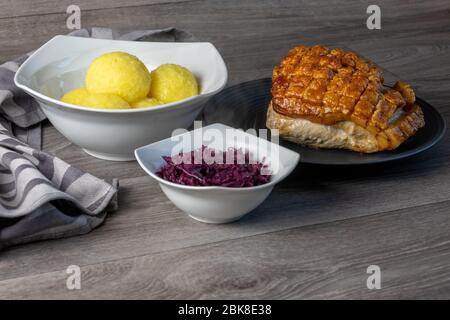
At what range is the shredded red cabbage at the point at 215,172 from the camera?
1.41 m

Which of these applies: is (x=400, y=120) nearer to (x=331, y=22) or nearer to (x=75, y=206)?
(x=75, y=206)

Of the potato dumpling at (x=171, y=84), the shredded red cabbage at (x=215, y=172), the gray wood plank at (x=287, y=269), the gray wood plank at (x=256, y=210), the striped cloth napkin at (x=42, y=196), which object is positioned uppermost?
the potato dumpling at (x=171, y=84)

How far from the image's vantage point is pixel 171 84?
1.70 m

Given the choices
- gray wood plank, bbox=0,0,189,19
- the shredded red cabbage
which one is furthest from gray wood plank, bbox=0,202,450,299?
gray wood plank, bbox=0,0,189,19

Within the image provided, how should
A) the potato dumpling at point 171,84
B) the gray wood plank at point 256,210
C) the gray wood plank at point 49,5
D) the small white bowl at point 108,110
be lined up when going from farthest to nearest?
1. the gray wood plank at point 49,5
2. the potato dumpling at point 171,84
3. the small white bowl at point 108,110
4. the gray wood plank at point 256,210

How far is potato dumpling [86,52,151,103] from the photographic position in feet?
5.34

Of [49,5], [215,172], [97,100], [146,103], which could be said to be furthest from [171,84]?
[49,5]

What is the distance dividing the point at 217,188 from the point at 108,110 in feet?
1.16

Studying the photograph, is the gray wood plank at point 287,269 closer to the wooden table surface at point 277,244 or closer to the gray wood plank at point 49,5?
the wooden table surface at point 277,244

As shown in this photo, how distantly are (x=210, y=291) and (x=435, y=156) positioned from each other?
0.74 meters

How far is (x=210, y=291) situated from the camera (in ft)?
4.25

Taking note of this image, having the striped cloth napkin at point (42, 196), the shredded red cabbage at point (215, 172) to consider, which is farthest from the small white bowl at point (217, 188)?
the striped cloth napkin at point (42, 196)

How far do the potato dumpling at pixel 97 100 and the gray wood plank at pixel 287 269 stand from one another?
1.24 feet

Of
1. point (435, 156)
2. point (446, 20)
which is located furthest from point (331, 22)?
point (435, 156)
